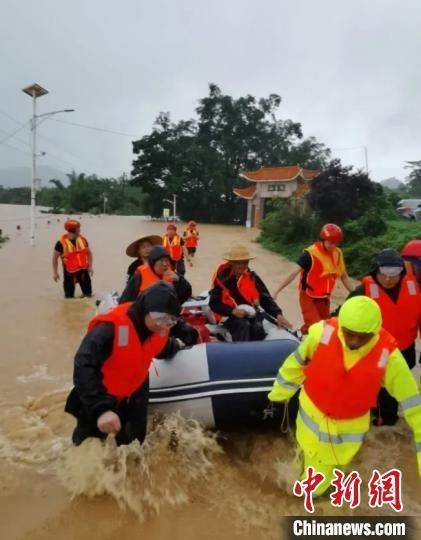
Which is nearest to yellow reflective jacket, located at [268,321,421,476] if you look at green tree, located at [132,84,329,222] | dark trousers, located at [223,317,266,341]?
dark trousers, located at [223,317,266,341]

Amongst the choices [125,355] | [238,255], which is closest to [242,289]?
[238,255]

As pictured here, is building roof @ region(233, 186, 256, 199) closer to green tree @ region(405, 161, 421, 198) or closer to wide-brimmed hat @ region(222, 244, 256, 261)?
green tree @ region(405, 161, 421, 198)

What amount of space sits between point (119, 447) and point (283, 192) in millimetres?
26972

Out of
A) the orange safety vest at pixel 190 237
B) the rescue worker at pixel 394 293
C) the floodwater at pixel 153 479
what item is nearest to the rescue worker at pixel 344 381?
the floodwater at pixel 153 479

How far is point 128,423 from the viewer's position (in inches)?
110

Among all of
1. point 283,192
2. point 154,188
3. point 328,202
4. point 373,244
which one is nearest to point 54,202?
point 154,188

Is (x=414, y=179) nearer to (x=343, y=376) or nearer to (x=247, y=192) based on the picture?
(x=247, y=192)

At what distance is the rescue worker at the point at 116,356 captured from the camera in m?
2.38

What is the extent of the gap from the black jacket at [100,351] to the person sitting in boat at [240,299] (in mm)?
1432

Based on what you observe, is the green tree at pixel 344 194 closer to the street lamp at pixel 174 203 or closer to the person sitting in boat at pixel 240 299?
the person sitting in boat at pixel 240 299

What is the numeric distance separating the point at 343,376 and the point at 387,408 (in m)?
1.53

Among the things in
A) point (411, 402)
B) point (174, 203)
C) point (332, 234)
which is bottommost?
point (411, 402)

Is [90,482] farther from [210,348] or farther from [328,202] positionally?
[328,202]

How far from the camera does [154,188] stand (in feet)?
117
